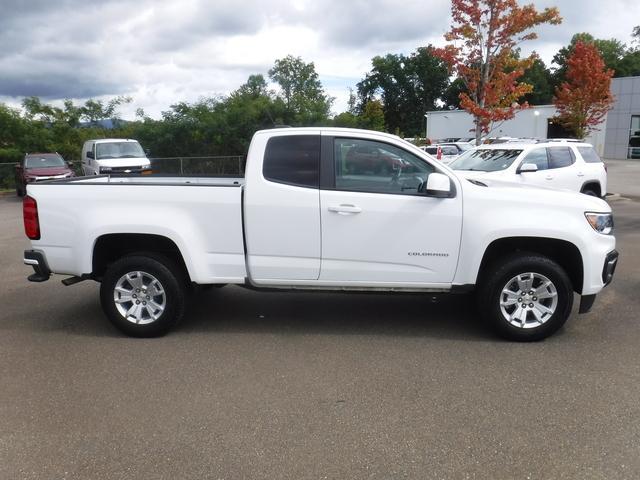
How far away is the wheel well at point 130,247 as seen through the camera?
17.3 feet

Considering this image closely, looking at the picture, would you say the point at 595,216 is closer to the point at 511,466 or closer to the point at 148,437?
the point at 511,466

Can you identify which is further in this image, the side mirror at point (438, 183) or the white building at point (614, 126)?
the white building at point (614, 126)

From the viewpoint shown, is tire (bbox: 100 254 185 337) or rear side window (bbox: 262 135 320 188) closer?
rear side window (bbox: 262 135 320 188)

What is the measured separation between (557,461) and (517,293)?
204 cm

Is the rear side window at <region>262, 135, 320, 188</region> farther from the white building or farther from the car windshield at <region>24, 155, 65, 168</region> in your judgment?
the white building

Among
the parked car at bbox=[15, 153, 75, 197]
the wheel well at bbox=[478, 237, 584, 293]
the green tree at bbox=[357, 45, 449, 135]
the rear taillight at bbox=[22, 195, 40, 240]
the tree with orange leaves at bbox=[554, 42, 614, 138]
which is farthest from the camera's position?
the green tree at bbox=[357, 45, 449, 135]

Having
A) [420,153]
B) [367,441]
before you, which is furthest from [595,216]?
[367,441]

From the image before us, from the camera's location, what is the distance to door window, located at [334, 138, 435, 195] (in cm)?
506

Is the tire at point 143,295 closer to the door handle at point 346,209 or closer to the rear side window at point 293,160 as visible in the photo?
the rear side window at point 293,160

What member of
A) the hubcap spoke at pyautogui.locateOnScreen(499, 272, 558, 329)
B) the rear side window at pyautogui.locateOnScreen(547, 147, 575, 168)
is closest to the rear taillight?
the hubcap spoke at pyautogui.locateOnScreen(499, 272, 558, 329)

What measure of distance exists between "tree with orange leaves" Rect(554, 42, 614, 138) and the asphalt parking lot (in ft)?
94.9

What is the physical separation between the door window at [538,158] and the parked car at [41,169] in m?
16.1

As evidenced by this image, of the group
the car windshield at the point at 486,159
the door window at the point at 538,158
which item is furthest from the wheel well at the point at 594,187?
the car windshield at the point at 486,159

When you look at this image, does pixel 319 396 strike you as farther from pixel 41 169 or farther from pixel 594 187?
pixel 41 169
